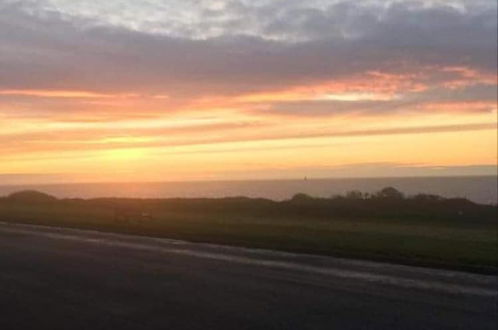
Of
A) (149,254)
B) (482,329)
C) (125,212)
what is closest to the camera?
(482,329)

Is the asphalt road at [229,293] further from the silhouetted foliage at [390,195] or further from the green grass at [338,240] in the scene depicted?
the silhouetted foliage at [390,195]

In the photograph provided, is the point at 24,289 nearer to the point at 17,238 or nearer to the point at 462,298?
the point at 462,298

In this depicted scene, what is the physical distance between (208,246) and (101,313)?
10.5m

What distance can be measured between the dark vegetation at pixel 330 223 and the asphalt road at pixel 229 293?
223 centimetres

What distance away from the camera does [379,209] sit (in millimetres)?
41594

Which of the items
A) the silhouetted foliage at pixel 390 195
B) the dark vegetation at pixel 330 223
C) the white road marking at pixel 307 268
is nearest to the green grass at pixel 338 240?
the dark vegetation at pixel 330 223

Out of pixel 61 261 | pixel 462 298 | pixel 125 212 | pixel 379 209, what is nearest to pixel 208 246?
pixel 61 261

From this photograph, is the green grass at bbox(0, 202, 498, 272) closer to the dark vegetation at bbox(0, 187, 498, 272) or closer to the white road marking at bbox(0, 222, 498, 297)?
the dark vegetation at bbox(0, 187, 498, 272)

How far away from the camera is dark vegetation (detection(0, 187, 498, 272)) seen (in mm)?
20044

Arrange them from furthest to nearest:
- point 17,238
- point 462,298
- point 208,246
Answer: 1. point 17,238
2. point 208,246
3. point 462,298

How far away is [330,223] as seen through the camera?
33844 millimetres

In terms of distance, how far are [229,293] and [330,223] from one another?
2126 centimetres

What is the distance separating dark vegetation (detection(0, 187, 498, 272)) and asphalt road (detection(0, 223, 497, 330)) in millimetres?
2231

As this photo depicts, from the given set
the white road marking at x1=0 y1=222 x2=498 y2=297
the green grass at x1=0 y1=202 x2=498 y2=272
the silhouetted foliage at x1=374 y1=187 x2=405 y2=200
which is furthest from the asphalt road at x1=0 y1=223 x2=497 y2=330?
the silhouetted foliage at x1=374 y1=187 x2=405 y2=200
